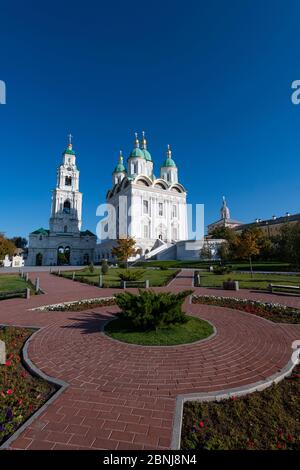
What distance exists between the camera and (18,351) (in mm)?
5254

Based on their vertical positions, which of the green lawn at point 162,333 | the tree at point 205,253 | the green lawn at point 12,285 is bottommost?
the green lawn at point 162,333

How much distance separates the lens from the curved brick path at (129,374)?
2.74 meters

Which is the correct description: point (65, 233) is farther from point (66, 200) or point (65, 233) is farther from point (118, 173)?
point (118, 173)

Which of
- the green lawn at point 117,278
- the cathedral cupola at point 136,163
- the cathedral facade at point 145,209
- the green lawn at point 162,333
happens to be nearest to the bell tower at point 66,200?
the cathedral facade at point 145,209

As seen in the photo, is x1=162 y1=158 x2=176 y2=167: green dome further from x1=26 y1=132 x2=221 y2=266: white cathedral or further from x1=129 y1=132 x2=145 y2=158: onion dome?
x1=129 y1=132 x2=145 y2=158: onion dome

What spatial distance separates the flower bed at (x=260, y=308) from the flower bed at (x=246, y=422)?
4.59m

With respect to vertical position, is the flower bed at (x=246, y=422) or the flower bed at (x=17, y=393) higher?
the flower bed at (x=17, y=393)

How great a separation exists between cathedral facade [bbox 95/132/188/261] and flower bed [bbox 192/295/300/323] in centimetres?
3830

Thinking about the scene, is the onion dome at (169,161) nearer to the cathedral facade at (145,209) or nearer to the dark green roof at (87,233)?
the cathedral facade at (145,209)

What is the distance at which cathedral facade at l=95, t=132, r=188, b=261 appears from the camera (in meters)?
55.0

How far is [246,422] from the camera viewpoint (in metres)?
3.06
